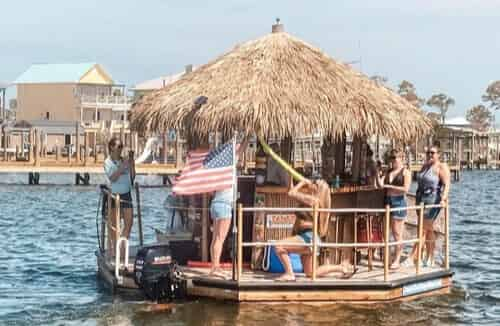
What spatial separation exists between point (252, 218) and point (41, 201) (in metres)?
28.7

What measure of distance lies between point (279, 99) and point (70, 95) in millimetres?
88401

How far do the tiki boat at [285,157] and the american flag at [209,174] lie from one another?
0.32 meters

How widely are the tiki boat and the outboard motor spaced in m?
0.02

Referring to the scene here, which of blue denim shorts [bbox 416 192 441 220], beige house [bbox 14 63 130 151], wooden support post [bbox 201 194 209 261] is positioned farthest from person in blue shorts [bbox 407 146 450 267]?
beige house [bbox 14 63 130 151]

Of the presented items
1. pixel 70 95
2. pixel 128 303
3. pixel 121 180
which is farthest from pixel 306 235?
pixel 70 95

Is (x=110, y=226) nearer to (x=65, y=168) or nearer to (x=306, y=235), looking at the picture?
(x=306, y=235)

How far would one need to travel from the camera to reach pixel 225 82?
571 inches

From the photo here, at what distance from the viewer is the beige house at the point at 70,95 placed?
97188 millimetres

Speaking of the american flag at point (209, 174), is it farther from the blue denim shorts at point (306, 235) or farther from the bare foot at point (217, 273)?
the blue denim shorts at point (306, 235)

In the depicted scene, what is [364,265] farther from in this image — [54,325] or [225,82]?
[54,325]

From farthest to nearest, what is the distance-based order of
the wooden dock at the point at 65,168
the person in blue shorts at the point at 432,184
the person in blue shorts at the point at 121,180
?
the wooden dock at the point at 65,168, the person in blue shorts at the point at 121,180, the person in blue shorts at the point at 432,184

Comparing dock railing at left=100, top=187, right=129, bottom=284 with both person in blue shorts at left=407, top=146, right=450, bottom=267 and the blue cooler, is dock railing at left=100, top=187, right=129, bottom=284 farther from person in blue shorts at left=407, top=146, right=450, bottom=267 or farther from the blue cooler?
person in blue shorts at left=407, top=146, right=450, bottom=267

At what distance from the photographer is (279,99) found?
13969 mm

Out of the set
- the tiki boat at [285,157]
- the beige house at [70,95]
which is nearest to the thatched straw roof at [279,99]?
the tiki boat at [285,157]
